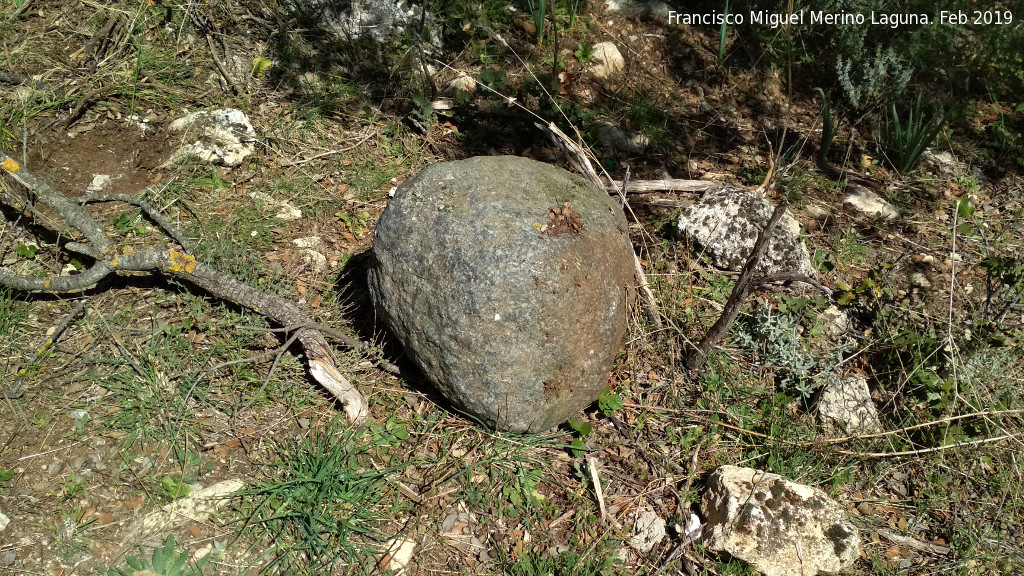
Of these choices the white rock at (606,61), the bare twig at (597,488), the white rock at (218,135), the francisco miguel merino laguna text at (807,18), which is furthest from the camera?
the white rock at (606,61)

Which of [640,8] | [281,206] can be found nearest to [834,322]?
[640,8]

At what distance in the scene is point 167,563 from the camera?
223 cm

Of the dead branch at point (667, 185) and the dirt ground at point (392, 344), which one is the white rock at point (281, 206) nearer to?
the dirt ground at point (392, 344)

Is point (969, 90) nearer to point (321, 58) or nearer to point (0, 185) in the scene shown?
point (321, 58)

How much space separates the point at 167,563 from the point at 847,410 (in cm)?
280

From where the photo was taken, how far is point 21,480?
2.40m

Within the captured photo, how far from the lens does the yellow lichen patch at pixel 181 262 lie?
112 inches

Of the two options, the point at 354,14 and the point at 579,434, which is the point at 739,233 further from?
the point at 354,14

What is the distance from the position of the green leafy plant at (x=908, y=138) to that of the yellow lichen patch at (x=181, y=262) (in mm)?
3748

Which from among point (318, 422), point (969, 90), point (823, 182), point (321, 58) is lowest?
point (318, 422)

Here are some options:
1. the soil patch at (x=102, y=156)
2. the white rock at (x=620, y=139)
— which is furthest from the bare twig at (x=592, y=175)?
the soil patch at (x=102, y=156)

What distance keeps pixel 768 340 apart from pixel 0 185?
392cm

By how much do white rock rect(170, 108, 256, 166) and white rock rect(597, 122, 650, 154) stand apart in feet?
6.87

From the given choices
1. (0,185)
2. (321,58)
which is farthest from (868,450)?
(0,185)
